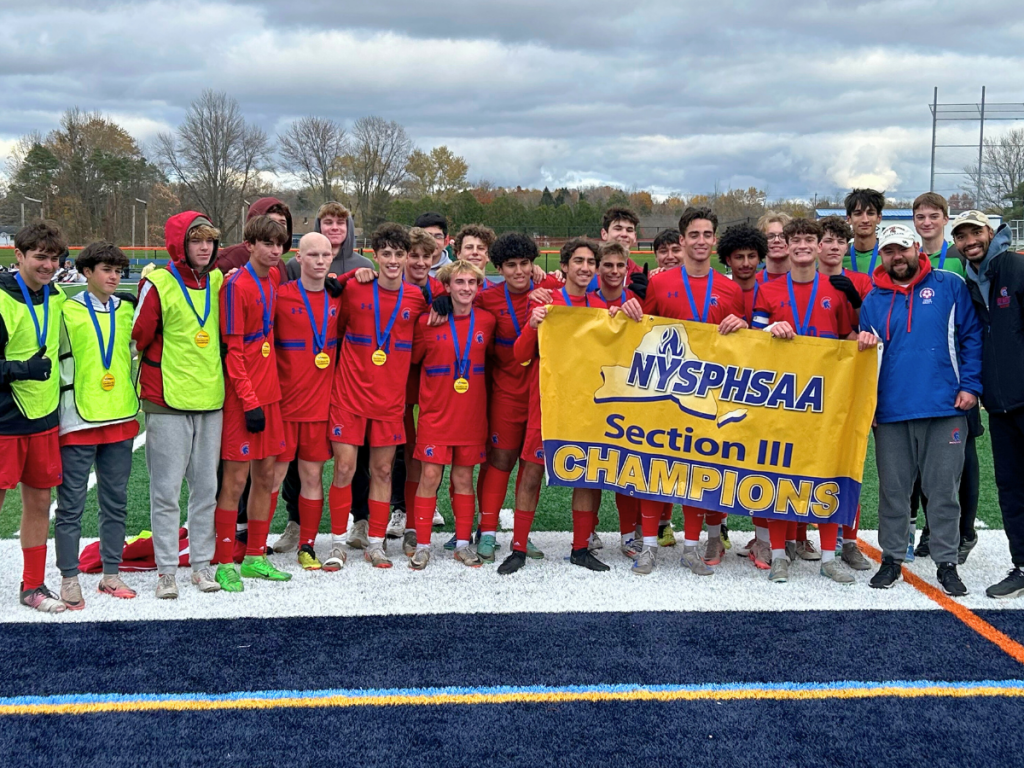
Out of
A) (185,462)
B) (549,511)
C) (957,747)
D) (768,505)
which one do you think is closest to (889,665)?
(957,747)

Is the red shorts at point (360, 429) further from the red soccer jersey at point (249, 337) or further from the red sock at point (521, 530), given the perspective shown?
the red sock at point (521, 530)

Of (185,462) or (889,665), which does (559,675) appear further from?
(185,462)

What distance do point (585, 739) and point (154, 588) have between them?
267 cm

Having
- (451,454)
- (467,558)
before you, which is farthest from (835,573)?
(451,454)

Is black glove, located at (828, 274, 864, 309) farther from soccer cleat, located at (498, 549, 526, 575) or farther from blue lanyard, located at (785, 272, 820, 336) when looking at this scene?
soccer cleat, located at (498, 549, 526, 575)

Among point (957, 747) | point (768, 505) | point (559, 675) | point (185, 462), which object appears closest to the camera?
point (957, 747)

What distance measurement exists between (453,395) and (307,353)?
86 centimetres

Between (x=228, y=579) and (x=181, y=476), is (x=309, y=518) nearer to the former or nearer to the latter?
(x=228, y=579)

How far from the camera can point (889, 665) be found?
12.2ft

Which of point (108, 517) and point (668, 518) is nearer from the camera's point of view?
point (108, 517)

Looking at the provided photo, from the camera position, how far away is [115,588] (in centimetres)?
443

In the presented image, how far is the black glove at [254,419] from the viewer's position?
4.31 m

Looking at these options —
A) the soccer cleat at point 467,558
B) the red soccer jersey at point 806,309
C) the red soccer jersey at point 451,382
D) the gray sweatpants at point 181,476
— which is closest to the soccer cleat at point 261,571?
the gray sweatpants at point 181,476

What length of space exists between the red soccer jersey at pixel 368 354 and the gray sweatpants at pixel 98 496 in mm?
1194
